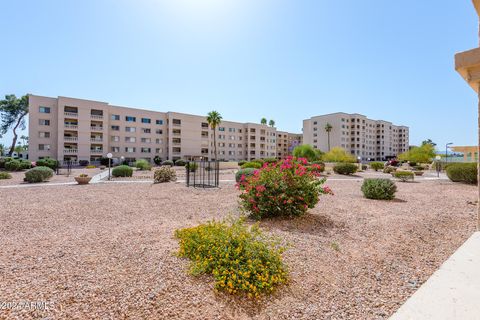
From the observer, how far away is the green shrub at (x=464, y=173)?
1684cm

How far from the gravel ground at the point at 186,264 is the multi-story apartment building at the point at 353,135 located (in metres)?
86.6

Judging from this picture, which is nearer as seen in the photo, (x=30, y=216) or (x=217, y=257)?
(x=217, y=257)

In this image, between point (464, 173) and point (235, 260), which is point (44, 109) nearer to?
point (235, 260)

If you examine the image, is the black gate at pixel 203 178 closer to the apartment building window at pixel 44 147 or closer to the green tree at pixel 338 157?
the apartment building window at pixel 44 147

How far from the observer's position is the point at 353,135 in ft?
298

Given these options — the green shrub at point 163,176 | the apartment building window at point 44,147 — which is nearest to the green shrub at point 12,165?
the apartment building window at point 44,147

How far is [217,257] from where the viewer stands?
4.12m

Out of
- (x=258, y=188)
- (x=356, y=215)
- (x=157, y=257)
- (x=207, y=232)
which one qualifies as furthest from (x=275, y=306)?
(x=356, y=215)

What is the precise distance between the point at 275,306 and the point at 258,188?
13.5 feet

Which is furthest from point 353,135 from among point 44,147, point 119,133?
point 44,147

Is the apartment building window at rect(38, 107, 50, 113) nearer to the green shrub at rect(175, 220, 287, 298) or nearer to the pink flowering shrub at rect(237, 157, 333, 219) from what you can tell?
the pink flowering shrub at rect(237, 157, 333, 219)

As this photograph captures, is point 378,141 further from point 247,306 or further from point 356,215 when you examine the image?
point 247,306

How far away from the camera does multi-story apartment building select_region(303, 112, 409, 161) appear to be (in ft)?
293

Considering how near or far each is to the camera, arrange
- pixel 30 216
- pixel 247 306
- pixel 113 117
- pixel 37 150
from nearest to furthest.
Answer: pixel 247 306
pixel 30 216
pixel 37 150
pixel 113 117
